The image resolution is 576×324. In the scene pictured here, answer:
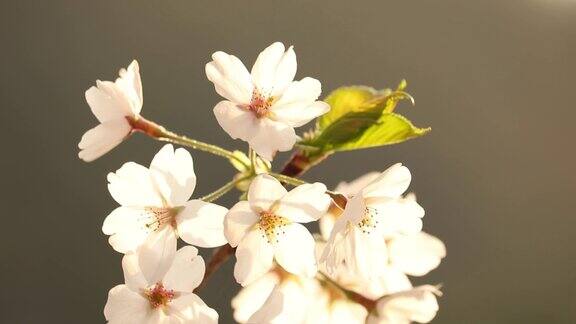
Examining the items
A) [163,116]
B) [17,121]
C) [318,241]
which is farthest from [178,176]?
[17,121]

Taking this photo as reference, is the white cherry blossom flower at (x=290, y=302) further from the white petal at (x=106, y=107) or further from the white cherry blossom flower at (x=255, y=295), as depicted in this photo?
the white petal at (x=106, y=107)

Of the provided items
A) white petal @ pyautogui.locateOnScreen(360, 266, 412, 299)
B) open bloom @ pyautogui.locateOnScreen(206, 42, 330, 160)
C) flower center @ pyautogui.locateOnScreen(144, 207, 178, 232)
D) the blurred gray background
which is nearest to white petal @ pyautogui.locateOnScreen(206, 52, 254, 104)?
open bloom @ pyautogui.locateOnScreen(206, 42, 330, 160)

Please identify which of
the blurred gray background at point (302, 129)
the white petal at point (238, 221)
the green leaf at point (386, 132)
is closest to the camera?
the white petal at point (238, 221)

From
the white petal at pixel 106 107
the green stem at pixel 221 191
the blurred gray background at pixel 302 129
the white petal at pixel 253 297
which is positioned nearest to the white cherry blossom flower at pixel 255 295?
the white petal at pixel 253 297

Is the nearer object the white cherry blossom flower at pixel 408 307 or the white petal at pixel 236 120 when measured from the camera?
the white petal at pixel 236 120

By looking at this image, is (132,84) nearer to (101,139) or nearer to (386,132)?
(101,139)

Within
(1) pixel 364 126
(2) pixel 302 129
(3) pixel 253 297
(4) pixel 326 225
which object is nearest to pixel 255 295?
(3) pixel 253 297

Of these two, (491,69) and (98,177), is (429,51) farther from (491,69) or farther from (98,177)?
(98,177)

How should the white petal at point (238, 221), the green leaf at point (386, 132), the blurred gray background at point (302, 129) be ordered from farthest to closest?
1. the blurred gray background at point (302, 129)
2. the green leaf at point (386, 132)
3. the white petal at point (238, 221)
